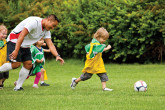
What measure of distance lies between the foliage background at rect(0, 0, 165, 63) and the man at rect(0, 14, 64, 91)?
27.4 ft

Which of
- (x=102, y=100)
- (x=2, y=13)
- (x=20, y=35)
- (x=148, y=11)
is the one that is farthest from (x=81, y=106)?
(x=2, y=13)

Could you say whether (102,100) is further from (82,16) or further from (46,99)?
(82,16)

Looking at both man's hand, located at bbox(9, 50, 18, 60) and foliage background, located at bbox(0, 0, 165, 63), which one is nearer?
man's hand, located at bbox(9, 50, 18, 60)

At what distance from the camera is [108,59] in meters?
17.2

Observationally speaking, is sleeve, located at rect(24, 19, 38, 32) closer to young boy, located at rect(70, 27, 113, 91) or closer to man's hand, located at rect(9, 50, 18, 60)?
man's hand, located at rect(9, 50, 18, 60)

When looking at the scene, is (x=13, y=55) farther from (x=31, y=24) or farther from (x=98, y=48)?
(x=98, y=48)

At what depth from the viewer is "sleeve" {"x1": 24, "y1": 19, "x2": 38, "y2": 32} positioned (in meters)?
6.53

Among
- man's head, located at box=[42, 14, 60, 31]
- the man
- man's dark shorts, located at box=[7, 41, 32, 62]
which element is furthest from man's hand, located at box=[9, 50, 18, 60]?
man's head, located at box=[42, 14, 60, 31]

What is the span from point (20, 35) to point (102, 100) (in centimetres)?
228

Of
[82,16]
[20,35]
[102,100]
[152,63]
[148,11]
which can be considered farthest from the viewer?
[82,16]

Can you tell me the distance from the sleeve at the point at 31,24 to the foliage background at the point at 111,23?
8.58m

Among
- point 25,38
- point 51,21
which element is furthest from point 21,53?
point 51,21

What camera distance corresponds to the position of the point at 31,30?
22.1ft

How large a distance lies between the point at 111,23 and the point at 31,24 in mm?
9623
